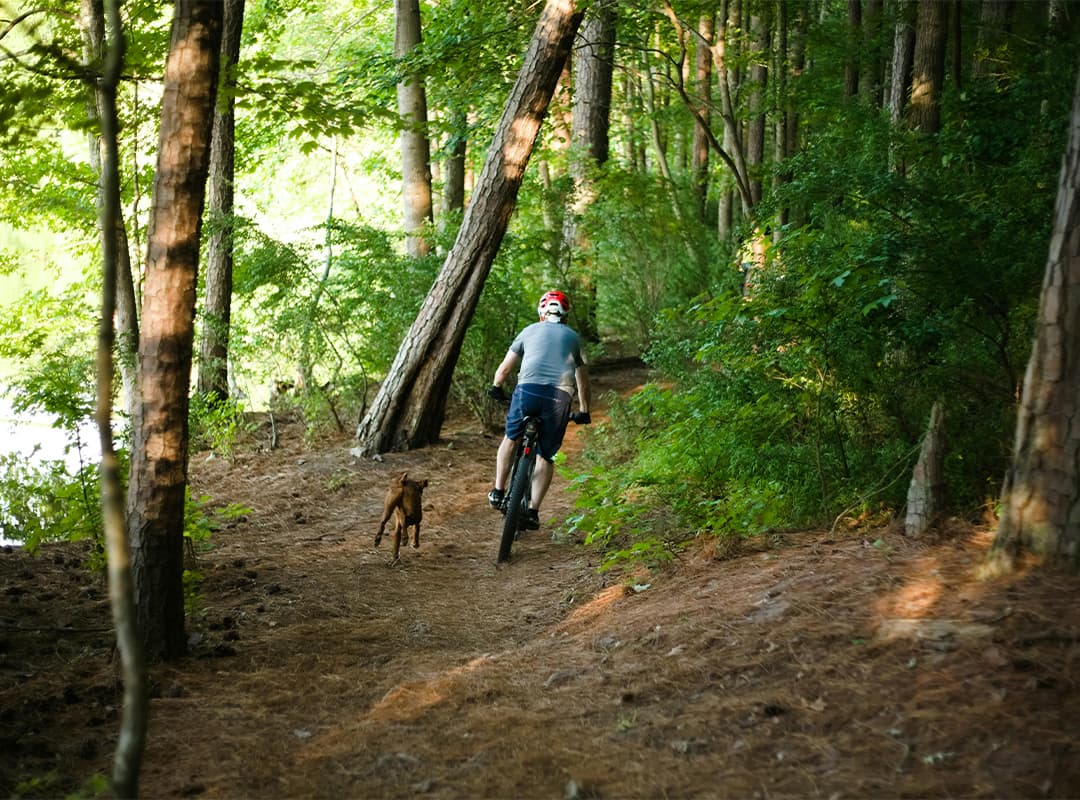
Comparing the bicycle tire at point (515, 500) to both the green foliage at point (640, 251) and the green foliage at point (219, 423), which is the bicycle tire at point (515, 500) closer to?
the green foliage at point (219, 423)

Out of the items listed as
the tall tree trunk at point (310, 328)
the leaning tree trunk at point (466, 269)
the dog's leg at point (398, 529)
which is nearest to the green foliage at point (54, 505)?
the dog's leg at point (398, 529)

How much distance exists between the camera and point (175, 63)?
494 cm

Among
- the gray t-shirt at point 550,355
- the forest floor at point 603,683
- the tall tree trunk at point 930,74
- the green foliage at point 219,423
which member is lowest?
the forest floor at point 603,683

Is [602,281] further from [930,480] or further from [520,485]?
[930,480]

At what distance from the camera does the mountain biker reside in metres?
8.09

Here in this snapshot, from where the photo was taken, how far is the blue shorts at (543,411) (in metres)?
8.08

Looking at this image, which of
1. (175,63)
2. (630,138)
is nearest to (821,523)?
(175,63)

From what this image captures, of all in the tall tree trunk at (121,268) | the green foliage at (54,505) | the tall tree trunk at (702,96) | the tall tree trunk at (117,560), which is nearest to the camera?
the tall tree trunk at (117,560)

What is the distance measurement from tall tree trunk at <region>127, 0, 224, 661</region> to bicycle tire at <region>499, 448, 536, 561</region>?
10.5 feet

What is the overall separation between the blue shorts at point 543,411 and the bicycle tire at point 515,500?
203 mm

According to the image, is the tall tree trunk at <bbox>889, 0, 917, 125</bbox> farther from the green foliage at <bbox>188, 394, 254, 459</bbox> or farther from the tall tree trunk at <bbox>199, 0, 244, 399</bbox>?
the green foliage at <bbox>188, 394, 254, 459</bbox>

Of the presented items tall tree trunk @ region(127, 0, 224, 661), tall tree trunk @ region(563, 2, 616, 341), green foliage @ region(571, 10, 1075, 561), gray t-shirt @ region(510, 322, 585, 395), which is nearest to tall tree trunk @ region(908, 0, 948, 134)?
green foliage @ region(571, 10, 1075, 561)

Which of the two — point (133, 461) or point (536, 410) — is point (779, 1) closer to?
point (536, 410)

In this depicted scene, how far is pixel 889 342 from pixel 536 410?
2913mm
